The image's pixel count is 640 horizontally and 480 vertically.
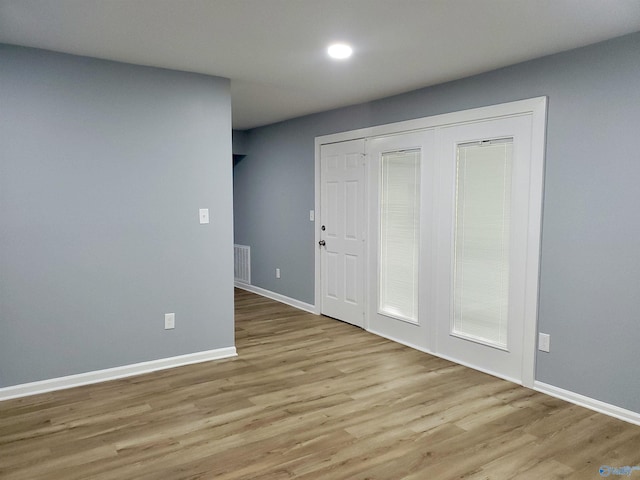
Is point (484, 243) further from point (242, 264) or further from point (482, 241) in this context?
point (242, 264)

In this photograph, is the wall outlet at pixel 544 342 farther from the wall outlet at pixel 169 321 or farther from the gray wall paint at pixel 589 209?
the wall outlet at pixel 169 321

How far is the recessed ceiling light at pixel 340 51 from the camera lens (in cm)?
311

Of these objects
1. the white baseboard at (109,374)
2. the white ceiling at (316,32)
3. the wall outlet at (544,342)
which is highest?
the white ceiling at (316,32)

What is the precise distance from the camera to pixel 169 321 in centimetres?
384

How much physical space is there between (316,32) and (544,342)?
262cm

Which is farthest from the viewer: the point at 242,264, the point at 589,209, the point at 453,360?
the point at 242,264

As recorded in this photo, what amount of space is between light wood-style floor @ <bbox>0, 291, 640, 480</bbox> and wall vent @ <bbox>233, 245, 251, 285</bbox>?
10.4ft

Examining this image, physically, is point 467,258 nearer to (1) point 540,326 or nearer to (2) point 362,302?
(1) point 540,326

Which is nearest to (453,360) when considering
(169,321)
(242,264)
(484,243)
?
(484,243)

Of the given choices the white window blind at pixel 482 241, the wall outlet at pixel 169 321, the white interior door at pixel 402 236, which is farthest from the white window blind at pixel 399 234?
the wall outlet at pixel 169 321

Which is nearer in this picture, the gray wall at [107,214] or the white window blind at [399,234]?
the gray wall at [107,214]

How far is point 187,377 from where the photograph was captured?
366cm

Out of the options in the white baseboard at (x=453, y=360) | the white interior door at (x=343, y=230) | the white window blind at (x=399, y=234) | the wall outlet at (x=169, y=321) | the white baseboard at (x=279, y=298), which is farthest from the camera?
the white baseboard at (x=279, y=298)

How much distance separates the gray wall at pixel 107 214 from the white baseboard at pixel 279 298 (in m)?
1.78
